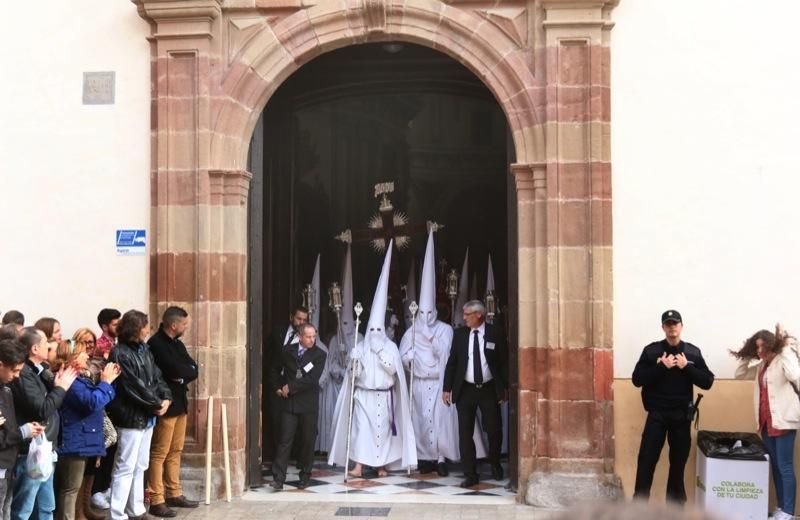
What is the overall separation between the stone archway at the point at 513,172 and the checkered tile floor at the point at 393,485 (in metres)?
0.81

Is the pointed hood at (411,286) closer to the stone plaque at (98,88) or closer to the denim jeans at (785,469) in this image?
the stone plaque at (98,88)

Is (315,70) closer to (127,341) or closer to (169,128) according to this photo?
(169,128)

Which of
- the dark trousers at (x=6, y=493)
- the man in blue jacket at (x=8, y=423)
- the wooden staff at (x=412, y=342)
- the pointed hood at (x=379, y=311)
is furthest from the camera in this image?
the wooden staff at (x=412, y=342)

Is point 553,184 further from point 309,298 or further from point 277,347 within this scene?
point 309,298

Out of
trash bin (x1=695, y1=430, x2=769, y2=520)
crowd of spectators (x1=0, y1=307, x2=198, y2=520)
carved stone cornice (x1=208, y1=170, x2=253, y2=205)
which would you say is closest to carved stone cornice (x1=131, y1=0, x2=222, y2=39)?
carved stone cornice (x1=208, y1=170, x2=253, y2=205)

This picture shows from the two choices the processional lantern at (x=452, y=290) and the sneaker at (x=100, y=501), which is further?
the processional lantern at (x=452, y=290)

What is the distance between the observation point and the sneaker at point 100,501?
25.0 ft

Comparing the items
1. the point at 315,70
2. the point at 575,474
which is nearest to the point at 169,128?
the point at 315,70

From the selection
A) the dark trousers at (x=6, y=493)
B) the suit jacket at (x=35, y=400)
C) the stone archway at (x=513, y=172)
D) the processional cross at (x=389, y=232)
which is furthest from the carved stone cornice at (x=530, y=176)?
the dark trousers at (x=6, y=493)

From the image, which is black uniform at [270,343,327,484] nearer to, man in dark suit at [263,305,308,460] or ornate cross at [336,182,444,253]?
man in dark suit at [263,305,308,460]

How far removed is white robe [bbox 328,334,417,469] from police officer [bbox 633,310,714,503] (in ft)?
8.93

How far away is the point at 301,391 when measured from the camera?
9305 mm

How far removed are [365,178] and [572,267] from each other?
18.2ft

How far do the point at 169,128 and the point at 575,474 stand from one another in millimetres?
4196
